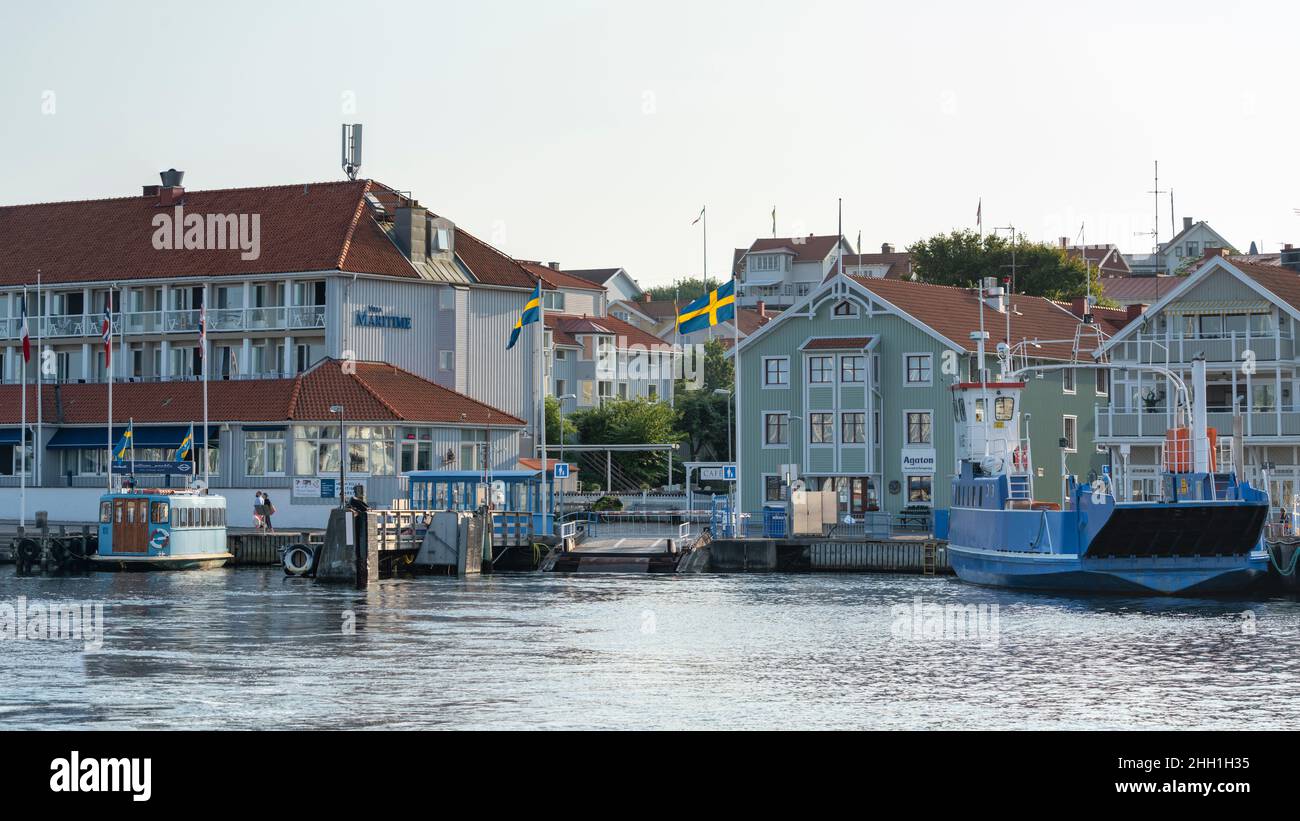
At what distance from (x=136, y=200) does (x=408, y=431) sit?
905 inches

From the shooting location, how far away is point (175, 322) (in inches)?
3255

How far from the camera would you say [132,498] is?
64.8 metres

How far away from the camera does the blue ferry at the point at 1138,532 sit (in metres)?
51.2

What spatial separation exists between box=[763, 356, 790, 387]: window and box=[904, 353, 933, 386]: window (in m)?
5.17

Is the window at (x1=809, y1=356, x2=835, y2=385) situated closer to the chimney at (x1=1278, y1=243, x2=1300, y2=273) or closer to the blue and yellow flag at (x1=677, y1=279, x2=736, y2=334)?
the blue and yellow flag at (x1=677, y1=279, x2=736, y2=334)

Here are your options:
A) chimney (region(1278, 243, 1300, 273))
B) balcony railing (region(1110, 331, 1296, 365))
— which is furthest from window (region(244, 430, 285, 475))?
chimney (region(1278, 243, 1300, 273))

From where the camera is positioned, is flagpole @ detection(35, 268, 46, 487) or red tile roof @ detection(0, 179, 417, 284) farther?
red tile roof @ detection(0, 179, 417, 284)

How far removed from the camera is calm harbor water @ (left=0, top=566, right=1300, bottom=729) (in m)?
29.5

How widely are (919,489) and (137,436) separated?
32.4 m

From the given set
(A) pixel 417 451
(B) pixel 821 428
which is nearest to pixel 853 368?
(B) pixel 821 428

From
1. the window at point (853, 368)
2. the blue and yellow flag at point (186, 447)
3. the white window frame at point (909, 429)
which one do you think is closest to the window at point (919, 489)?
the white window frame at point (909, 429)

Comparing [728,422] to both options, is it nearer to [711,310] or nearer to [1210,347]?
[1210,347]
